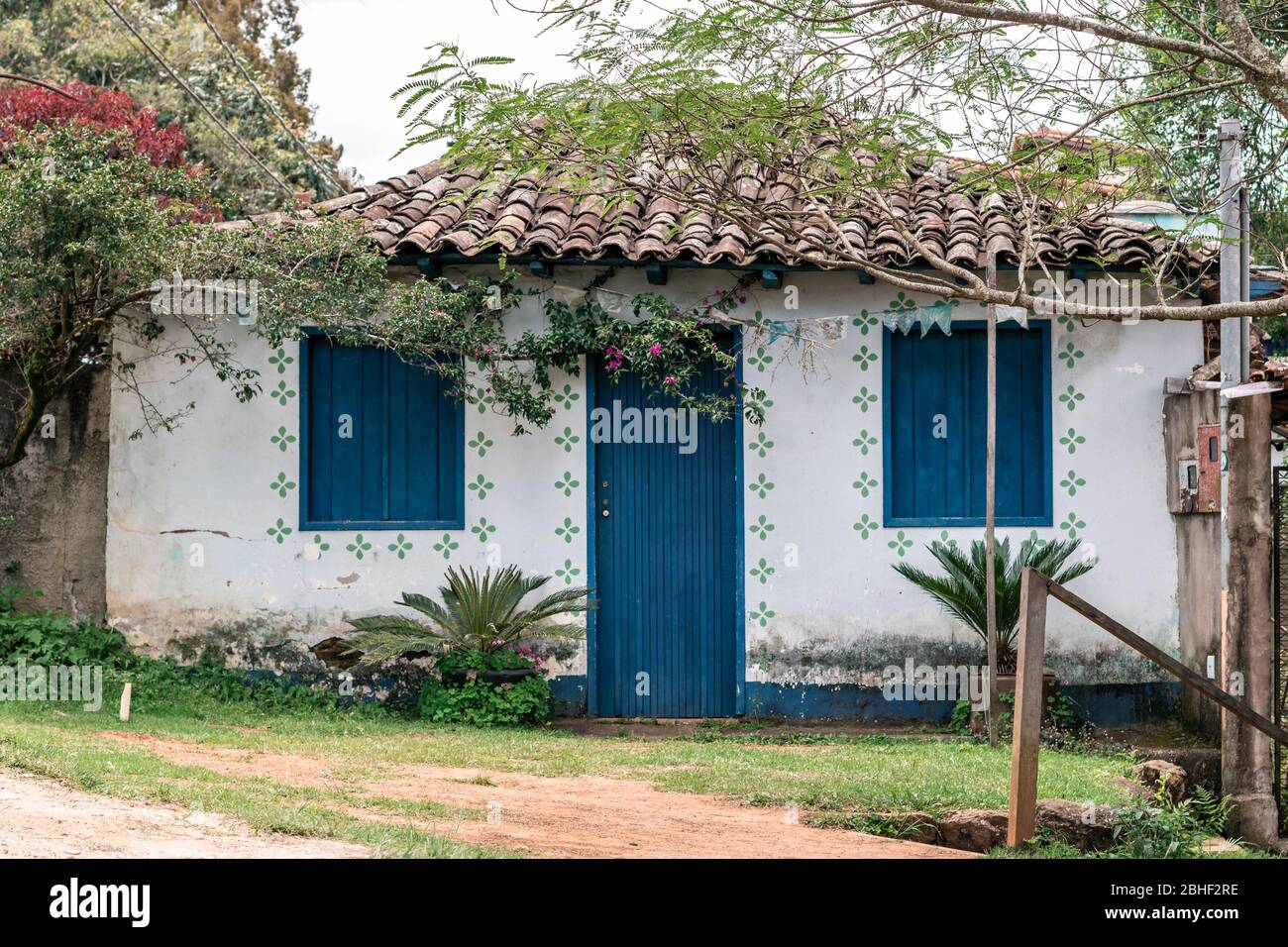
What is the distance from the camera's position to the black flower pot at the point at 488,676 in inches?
358

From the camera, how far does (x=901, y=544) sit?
372 inches

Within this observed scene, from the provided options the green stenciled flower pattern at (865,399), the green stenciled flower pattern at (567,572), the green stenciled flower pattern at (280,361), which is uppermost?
the green stenciled flower pattern at (280,361)

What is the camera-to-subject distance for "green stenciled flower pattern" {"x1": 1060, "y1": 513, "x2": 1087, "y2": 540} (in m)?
9.36

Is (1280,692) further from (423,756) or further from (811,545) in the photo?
(423,756)

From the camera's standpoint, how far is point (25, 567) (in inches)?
370

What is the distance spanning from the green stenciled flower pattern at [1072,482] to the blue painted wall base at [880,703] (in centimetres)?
145

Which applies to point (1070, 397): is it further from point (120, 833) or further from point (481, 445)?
point (120, 833)

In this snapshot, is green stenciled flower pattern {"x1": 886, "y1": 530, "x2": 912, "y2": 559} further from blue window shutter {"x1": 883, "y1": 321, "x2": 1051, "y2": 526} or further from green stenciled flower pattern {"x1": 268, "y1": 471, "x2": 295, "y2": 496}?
green stenciled flower pattern {"x1": 268, "y1": 471, "x2": 295, "y2": 496}

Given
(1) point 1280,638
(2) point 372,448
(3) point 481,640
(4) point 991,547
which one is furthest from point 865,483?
(2) point 372,448

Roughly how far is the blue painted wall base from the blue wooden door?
0.77ft

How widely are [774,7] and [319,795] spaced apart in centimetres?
411

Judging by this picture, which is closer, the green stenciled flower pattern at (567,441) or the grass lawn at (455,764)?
the grass lawn at (455,764)

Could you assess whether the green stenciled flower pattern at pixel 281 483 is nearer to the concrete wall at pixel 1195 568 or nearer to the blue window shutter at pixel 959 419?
the blue window shutter at pixel 959 419

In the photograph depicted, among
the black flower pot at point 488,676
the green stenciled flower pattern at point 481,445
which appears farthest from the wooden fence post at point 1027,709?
the green stenciled flower pattern at point 481,445
